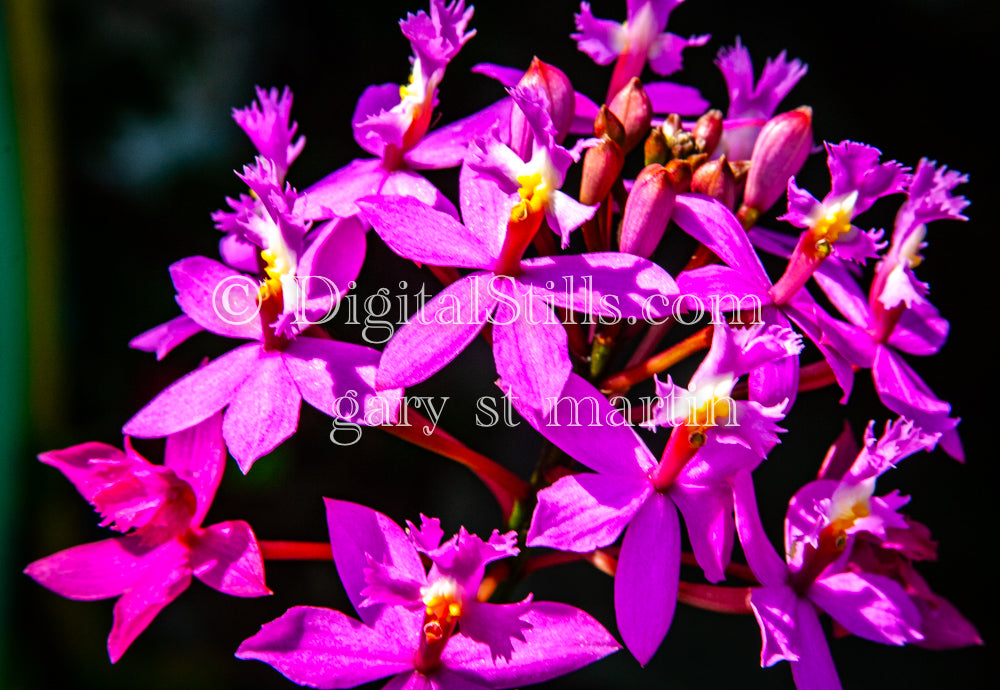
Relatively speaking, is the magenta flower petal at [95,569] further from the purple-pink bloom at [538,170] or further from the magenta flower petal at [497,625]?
the purple-pink bloom at [538,170]

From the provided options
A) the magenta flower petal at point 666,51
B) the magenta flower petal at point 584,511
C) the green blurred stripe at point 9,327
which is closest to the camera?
the magenta flower petal at point 584,511

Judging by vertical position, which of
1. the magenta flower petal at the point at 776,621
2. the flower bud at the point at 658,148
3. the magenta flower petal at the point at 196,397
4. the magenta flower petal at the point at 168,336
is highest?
the flower bud at the point at 658,148

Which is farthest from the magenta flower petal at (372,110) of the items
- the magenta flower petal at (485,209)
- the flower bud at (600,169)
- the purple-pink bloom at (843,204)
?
the purple-pink bloom at (843,204)

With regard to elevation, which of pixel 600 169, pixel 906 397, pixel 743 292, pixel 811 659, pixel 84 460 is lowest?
pixel 811 659

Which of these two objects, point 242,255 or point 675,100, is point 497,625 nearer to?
point 242,255

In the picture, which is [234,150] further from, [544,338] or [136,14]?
[544,338]

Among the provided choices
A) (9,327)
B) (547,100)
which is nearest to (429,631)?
(547,100)
